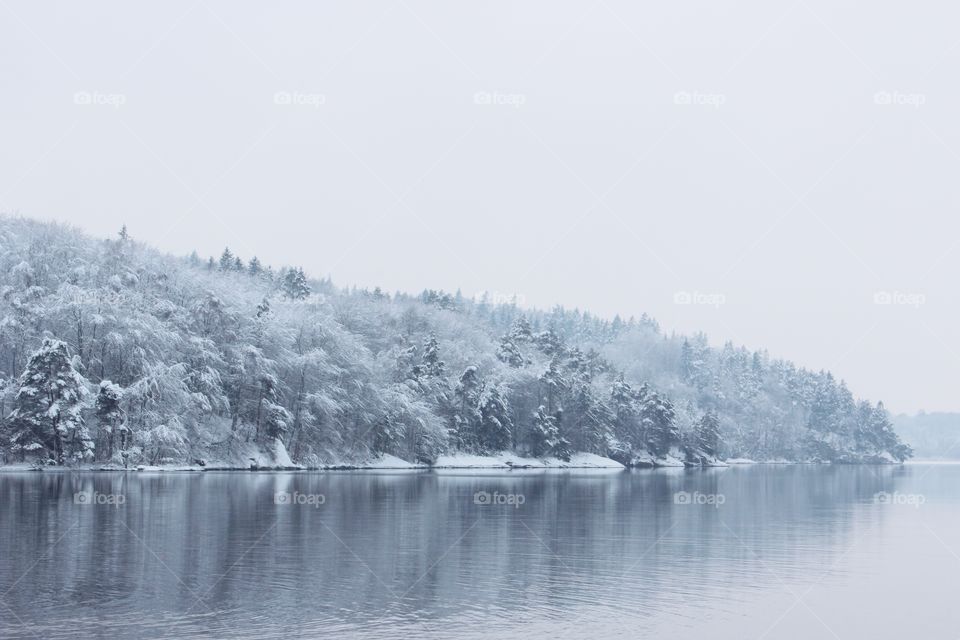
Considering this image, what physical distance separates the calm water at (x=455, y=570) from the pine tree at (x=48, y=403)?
23.2 meters

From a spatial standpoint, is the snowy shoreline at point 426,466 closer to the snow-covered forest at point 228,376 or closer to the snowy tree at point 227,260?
the snow-covered forest at point 228,376

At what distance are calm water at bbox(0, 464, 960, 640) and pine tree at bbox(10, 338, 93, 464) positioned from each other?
23236 mm

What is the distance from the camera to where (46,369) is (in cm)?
8262

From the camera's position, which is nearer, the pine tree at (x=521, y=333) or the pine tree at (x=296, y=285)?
the pine tree at (x=296, y=285)

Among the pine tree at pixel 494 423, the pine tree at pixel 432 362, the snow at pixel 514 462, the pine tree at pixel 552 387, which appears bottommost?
the snow at pixel 514 462

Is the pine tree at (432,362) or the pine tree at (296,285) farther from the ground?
the pine tree at (296,285)

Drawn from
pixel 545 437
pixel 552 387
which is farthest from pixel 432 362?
pixel 552 387

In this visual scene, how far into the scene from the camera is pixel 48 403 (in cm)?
8288

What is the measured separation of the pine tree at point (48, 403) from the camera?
8206 cm

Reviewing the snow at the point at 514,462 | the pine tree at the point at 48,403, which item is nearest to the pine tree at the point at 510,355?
the snow at the point at 514,462

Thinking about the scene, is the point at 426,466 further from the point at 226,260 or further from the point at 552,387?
the point at 226,260

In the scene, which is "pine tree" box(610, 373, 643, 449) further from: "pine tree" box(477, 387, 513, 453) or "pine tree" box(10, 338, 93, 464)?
"pine tree" box(10, 338, 93, 464)

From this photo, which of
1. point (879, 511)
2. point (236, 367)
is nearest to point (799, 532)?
point (879, 511)

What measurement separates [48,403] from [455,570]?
202 feet
